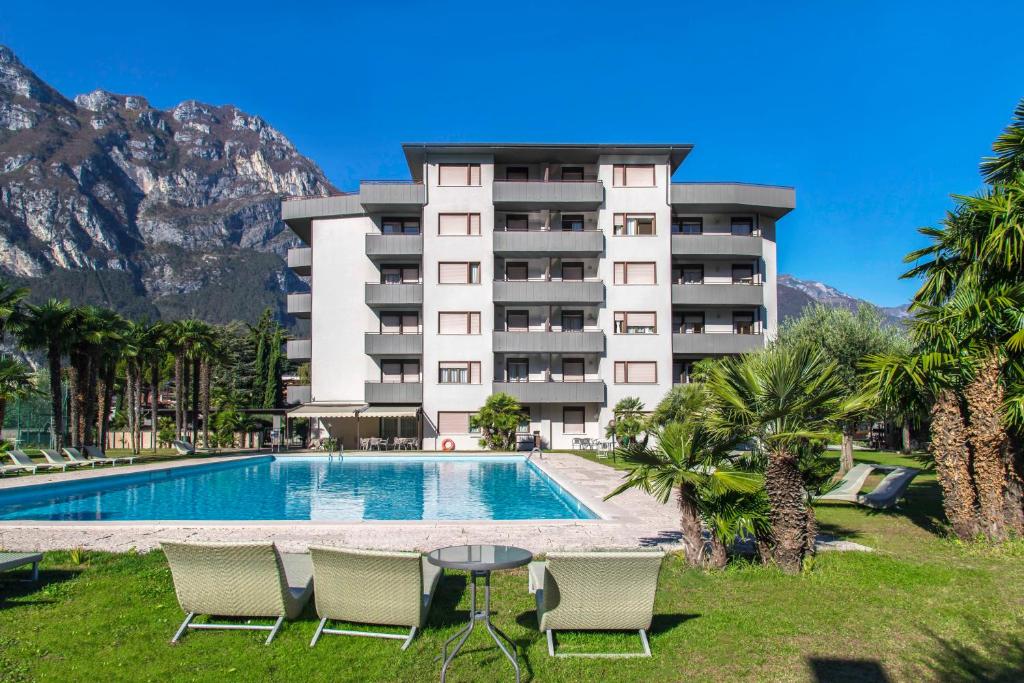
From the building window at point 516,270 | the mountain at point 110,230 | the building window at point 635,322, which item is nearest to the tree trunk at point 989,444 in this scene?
the building window at point 635,322

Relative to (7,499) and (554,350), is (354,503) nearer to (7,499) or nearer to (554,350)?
(7,499)

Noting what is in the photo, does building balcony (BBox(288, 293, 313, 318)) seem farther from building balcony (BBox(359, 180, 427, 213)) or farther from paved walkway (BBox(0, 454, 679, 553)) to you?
paved walkway (BBox(0, 454, 679, 553))

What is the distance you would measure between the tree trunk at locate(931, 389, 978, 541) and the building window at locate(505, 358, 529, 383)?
1028 inches

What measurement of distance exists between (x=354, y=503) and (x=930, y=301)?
42.2ft

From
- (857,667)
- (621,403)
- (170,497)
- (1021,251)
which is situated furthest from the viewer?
(621,403)

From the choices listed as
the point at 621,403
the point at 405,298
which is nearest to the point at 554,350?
the point at 621,403

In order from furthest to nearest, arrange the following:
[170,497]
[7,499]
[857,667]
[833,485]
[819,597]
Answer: [170,497] → [7,499] → [833,485] → [819,597] → [857,667]

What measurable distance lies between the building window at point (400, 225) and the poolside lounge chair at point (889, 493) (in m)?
27.3

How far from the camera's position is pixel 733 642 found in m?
5.63


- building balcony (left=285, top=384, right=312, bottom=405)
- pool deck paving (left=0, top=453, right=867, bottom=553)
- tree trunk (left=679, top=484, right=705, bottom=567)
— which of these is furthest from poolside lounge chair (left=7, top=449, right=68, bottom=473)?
tree trunk (left=679, top=484, right=705, bottom=567)

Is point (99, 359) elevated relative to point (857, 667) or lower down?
elevated

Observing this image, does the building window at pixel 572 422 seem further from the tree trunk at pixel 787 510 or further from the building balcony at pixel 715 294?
the tree trunk at pixel 787 510

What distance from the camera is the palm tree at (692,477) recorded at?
24.8ft

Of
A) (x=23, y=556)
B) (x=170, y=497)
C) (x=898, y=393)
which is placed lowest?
(x=170, y=497)
